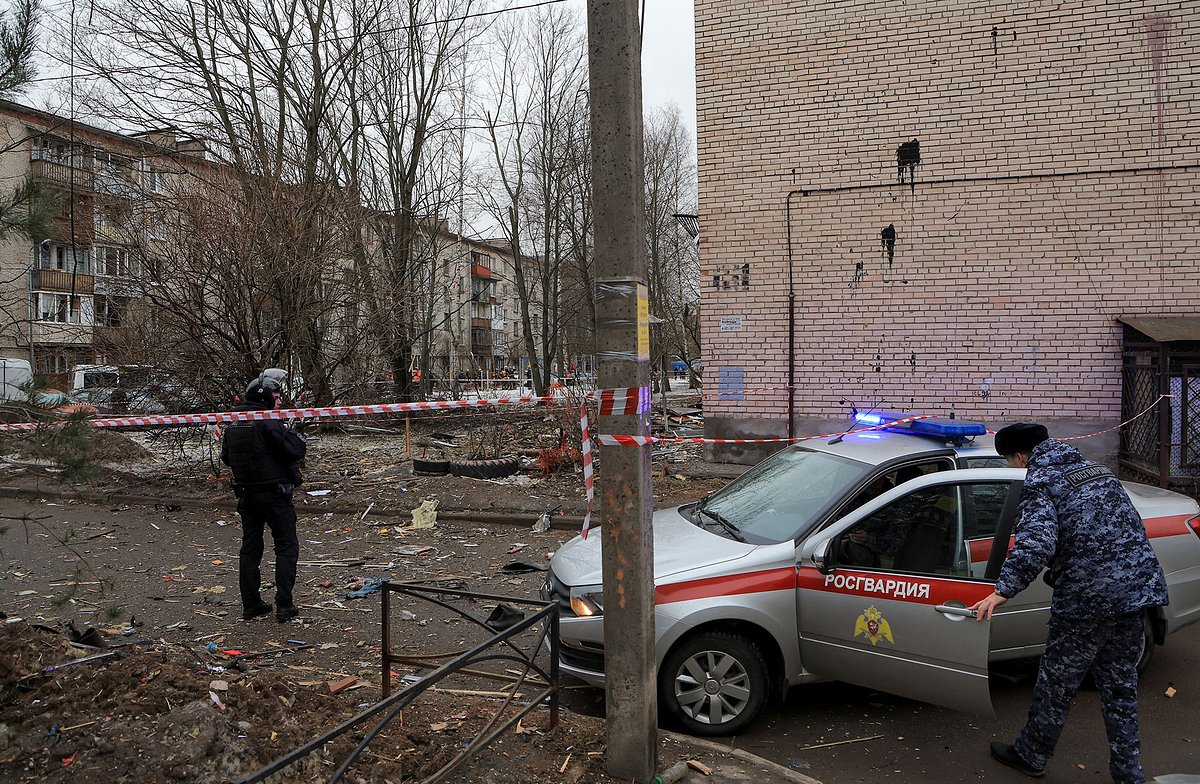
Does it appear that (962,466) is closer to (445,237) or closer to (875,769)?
(875,769)

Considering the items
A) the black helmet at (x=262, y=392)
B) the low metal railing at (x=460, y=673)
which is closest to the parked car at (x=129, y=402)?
the black helmet at (x=262, y=392)

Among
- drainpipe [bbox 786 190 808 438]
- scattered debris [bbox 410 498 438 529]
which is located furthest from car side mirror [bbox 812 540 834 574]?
drainpipe [bbox 786 190 808 438]

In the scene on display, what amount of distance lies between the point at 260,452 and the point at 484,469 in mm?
5662

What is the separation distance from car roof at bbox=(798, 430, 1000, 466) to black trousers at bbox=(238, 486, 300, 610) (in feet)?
13.9

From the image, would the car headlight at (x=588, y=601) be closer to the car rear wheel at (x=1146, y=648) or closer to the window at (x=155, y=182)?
the car rear wheel at (x=1146, y=648)

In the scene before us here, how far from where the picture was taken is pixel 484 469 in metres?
11.5

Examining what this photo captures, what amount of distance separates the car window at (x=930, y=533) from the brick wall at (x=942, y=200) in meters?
7.03

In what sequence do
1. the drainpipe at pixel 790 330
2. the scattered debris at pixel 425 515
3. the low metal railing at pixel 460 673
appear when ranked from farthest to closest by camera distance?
1. the drainpipe at pixel 790 330
2. the scattered debris at pixel 425 515
3. the low metal railing at pixel 460 673

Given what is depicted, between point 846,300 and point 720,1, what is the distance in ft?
16.7

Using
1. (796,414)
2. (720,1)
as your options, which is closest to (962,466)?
(796,414)

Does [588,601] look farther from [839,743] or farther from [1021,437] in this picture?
[1021,437]

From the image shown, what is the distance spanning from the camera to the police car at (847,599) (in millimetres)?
4082

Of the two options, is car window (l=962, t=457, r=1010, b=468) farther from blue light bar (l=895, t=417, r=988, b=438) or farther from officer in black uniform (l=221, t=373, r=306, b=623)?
officer in black uniform (l=221, t=373, r=306, b=623)

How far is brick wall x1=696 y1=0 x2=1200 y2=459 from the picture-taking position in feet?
33.7
